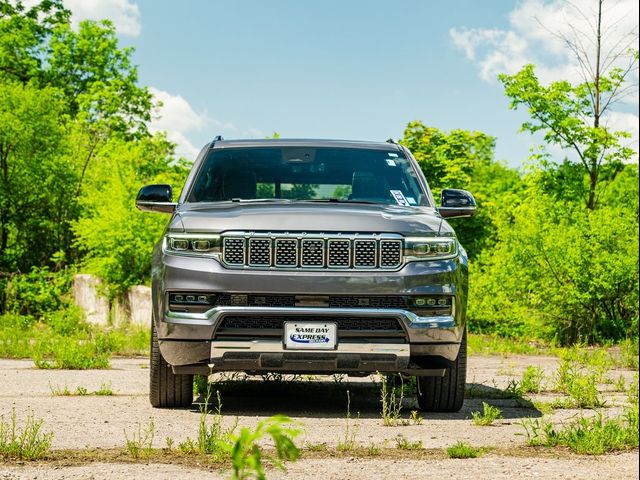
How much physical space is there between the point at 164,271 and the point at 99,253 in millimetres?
20343

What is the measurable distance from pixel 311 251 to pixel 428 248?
0.85 m

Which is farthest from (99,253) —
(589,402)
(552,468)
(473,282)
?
(552,468)

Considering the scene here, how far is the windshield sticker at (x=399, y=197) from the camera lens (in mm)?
8562

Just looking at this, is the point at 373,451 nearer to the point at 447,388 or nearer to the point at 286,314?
the point at 286,314

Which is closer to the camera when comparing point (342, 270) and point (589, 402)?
point (342, 270)

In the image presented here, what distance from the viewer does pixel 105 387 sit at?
923cm

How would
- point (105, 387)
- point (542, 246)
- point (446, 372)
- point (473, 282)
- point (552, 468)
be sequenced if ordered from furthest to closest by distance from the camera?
point (473, 282) → point (542, 246) → point (105, 387) → point (446, 372) → point (552, 468)

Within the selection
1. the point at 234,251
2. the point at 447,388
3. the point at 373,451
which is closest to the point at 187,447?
the point at 373,451

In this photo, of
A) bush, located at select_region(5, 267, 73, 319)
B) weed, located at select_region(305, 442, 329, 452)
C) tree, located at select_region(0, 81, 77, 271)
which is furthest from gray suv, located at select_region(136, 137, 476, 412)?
tree, located at select_region(0, 81, 77, 271)

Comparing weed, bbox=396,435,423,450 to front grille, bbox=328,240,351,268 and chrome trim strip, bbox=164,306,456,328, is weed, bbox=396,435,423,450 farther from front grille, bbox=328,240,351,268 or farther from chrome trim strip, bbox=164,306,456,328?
front grille, bbox=328,240,351,268

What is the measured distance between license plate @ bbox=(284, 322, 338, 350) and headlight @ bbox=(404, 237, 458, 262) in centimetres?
81

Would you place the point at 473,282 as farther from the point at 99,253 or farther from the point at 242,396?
the point at 242,396

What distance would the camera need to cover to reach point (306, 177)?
29.1 ft

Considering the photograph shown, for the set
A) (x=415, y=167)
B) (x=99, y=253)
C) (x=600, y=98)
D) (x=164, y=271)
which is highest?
(x=600, y=98)
